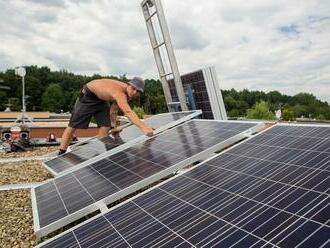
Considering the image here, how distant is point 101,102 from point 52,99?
90.8 m

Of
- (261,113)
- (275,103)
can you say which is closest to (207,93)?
(261,113)

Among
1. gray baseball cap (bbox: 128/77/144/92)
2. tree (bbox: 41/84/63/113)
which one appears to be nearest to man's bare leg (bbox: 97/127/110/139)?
gray baseball cap (bbox: 128/77/144/92)

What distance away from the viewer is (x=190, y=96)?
46.7 feet

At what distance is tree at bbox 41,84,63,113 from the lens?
96.4 meters

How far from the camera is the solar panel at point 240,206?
10.6 feet

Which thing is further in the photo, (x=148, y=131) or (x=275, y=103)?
(x=275, y=103)

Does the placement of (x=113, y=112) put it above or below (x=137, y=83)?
below

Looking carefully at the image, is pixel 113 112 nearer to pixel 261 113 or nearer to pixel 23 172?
pixel 23 172

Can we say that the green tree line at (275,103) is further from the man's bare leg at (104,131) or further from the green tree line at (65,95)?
the man's bare leg at (104,131)

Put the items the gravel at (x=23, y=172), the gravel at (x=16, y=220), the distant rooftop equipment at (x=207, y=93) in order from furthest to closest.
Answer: the distant rooftop equipment at (x=207, y=93), the gravel at (x=23, y=172), the gravel at (x=16, y=220)

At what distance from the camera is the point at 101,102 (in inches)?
387

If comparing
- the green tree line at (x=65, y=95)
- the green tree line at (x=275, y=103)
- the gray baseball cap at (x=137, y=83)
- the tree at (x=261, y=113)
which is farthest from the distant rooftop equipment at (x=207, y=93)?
the green tree line at (x=275, y=103)

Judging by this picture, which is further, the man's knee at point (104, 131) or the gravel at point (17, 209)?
the man's knee at point (104, 131)

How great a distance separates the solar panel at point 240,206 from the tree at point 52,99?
95429 millimetres
